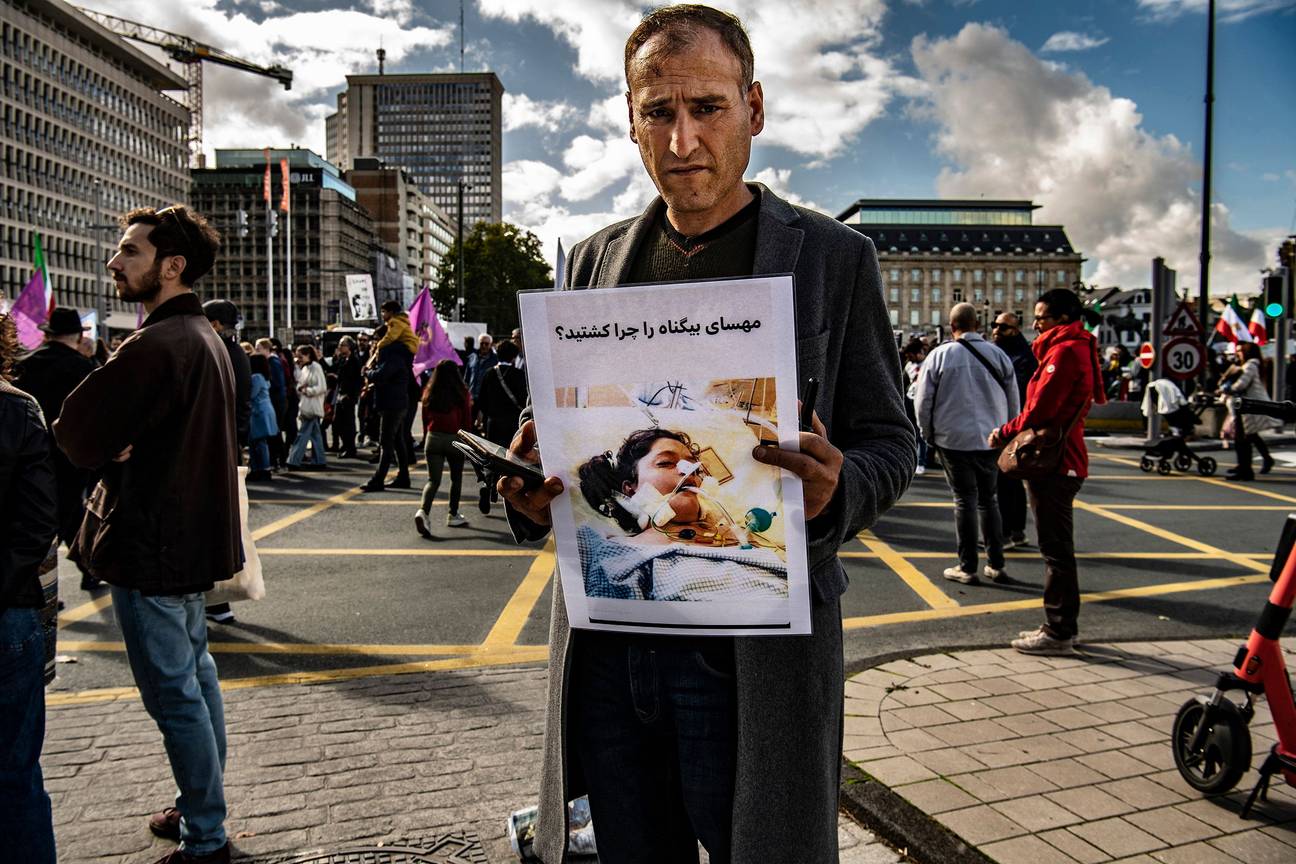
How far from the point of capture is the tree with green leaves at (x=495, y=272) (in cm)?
6700

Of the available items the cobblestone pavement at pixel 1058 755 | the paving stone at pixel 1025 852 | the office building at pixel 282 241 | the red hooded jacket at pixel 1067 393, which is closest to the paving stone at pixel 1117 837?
the cobblestone pavement at pixel 1058 755

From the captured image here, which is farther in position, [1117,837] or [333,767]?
[333,767]

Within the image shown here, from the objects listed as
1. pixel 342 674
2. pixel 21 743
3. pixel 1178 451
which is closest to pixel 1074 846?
pixel 21 743

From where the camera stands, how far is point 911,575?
23.8 feet

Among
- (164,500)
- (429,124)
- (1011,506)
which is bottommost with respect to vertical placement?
(1011,506)

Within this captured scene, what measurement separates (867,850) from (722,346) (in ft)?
7.82

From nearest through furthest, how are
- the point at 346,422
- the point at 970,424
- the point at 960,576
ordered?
the point at 960,576, the point at 970,424, the point at 346,422

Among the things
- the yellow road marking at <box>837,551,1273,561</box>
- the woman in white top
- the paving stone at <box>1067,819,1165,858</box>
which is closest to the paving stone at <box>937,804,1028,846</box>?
the paving stone at <box>1067,819,1165,858</box>

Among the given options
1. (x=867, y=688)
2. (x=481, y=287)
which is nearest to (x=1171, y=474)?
(x=867, y=688)

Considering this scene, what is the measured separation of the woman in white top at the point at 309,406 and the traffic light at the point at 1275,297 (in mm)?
16858

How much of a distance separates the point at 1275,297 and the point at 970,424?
562 inches

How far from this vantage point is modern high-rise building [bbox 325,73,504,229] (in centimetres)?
19388

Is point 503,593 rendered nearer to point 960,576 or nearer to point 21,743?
point 960,576

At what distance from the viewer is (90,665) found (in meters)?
5.09
